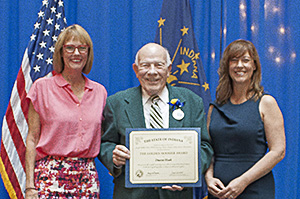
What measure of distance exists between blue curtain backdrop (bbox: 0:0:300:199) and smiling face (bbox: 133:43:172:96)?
134 cm

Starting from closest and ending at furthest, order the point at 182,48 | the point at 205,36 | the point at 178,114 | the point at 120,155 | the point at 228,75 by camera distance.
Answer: the point at 120,155 < the point at 178,114 < the point at 228,75 < the point at 182,48 < the point at 205,36

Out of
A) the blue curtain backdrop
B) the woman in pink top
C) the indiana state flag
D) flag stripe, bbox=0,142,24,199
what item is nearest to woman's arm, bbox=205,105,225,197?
the woman in pink top

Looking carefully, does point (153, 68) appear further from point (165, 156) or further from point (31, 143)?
point (31, 143)

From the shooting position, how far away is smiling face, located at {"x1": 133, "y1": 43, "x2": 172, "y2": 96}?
210 cm

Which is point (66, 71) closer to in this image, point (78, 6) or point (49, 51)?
point (49, 51)

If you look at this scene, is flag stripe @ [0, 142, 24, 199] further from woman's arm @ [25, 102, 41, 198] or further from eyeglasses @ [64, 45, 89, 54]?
eyeglasses @ [64, 45, 89, 54]

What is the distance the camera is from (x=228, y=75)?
234cm

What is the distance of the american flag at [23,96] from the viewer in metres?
2.96

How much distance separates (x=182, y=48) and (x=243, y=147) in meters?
1.30

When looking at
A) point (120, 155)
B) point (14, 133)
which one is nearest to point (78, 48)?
point (120, 155)

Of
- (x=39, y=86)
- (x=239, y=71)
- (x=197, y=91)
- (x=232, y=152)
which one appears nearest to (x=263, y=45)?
(x=197, y=91)

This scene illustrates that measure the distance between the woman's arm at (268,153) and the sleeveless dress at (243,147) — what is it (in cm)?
4

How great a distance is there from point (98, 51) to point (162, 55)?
146 centimetres

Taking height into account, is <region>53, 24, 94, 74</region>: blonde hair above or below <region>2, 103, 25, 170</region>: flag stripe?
above
